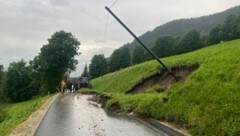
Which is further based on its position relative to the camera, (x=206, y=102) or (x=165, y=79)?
(x=165, y=79)

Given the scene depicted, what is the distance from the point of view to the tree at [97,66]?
134 meters

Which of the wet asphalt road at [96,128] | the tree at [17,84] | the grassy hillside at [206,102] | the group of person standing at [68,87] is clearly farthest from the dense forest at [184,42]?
the wet asphalt road at [96,128]

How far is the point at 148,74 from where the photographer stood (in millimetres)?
38688

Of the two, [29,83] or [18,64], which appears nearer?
[29,83]

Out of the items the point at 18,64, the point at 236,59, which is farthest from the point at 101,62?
the point at 236,59

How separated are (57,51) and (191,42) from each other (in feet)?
114

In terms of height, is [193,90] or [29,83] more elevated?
[29,83]

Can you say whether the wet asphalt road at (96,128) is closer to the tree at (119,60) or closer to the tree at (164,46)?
the tree at (164,46)

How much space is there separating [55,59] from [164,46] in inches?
1331

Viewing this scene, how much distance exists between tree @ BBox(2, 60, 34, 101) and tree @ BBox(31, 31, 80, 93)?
22564 millimetres

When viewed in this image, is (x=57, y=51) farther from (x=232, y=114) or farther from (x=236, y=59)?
(x=232, y=114)

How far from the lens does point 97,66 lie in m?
135

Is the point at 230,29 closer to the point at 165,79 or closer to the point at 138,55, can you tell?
the point at 138,55

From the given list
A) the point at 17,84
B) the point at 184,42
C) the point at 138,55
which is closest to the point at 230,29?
the point at 184,42
